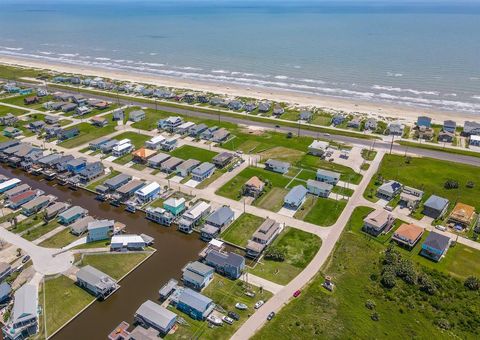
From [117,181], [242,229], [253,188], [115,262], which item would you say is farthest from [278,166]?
[115,262]

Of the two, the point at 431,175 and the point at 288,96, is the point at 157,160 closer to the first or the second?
the point at 431,175

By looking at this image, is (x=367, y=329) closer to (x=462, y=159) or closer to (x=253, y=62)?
(x=462, y=159)

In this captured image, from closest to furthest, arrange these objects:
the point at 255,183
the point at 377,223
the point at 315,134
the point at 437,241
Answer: the point at 437,241 < the point at 377,223 < the point at 255,183 < the point at 315,134

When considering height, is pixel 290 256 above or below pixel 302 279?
above

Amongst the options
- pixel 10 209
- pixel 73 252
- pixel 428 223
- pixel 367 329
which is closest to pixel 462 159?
pixel 428 223

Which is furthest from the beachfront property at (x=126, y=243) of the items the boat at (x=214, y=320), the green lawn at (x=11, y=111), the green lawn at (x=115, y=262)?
the green lawn at (x=11, y=111)

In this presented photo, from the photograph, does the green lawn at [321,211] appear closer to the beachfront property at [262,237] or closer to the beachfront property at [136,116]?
the beachfront property at [262,237]
